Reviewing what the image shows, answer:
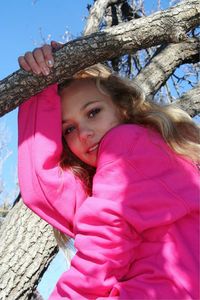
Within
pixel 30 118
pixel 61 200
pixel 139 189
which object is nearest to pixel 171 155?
pixel 139 189

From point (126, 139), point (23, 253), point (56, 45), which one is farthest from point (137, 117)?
point (23, 253)

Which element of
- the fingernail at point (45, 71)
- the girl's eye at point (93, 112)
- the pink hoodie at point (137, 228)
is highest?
the fingernail at point (45, 71)

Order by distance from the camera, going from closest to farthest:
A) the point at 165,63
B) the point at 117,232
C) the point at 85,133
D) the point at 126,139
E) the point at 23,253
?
the point at 117,232
the point at 126,139
the point at 85,133
the point at 23,253
the point at 165,63

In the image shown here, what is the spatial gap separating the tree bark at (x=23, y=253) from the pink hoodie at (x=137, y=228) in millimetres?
1302

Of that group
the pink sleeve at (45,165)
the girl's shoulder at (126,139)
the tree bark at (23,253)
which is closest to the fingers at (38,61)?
the pink sleeve at (45,165)

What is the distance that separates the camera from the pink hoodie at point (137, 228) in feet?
5.60

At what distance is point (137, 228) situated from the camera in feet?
5.83

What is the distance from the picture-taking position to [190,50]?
4.26 metres

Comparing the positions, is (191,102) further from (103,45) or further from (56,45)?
(56,45)

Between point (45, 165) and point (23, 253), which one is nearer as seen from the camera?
point (45, 165)

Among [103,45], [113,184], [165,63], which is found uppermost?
[103,45]

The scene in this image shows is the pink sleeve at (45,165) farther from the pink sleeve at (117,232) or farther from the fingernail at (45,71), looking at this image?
the pink sleeve at (117,232)

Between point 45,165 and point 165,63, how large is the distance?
2158mm

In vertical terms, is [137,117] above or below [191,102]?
above
